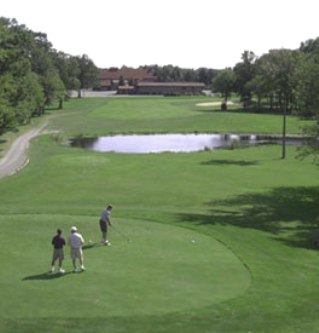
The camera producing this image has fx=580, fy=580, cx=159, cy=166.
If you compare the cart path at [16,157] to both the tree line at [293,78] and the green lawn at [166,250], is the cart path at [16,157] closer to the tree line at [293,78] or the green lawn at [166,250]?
the green lawn at [166,250]

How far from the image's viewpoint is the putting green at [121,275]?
59.0ft

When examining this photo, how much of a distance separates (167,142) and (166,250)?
7443 cm

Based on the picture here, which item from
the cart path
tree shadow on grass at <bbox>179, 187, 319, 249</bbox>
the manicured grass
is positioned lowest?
tree shadow on grass at <bbox>179, 187, 319, 249</bbox>

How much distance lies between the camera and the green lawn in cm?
1767

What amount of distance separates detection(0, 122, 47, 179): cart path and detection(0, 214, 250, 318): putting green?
32.1m

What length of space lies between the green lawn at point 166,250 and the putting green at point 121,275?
0.14 feet

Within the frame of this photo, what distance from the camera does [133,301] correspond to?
18.3 metres

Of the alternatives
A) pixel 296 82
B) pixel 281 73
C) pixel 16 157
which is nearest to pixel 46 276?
pixel 296 82

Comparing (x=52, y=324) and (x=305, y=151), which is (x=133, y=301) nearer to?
(x=52, y=324)

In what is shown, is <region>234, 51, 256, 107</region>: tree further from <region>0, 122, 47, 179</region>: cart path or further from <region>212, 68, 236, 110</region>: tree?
<region>0, 122, 47, 179</region>: cart path

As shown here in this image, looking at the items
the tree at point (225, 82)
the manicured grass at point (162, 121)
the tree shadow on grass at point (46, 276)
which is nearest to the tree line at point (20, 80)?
the manicured grass at point (162, 121)

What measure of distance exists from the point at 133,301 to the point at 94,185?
3336 cm

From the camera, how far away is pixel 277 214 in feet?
133

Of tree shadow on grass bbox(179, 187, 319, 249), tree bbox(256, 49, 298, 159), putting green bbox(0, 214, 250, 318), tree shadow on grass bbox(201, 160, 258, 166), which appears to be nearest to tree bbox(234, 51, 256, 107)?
tree bbox(256, 49, 298, 159)
